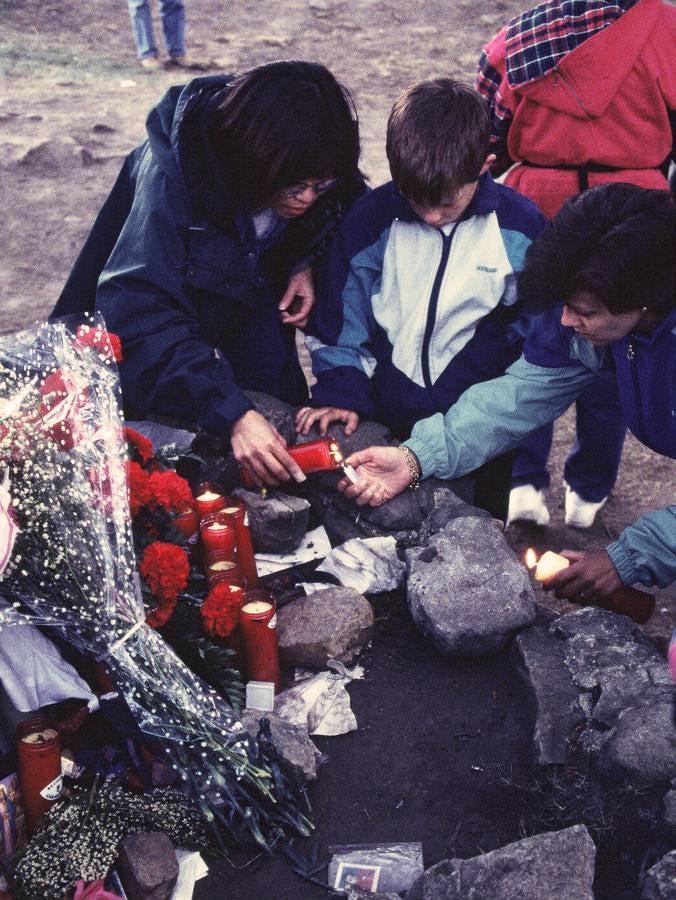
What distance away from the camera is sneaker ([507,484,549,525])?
4211 mm

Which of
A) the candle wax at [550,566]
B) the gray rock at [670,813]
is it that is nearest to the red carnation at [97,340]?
the candle wax at [550,566]

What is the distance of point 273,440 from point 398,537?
1.79 feet

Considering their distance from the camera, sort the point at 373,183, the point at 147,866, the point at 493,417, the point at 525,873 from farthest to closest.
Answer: the point at 373,183
the point at 493,417
the point at 147,866
the point at 525,873

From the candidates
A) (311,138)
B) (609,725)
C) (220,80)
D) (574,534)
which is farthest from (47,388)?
(574,534)

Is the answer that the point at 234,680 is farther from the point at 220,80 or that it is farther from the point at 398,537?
the point at 220,80

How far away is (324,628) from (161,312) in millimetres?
1130

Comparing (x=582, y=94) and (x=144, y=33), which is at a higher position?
(x=582, y=94)

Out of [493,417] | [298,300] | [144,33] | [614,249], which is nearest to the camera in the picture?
[614,249]

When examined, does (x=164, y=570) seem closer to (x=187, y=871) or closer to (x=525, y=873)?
(x=187, y=871)

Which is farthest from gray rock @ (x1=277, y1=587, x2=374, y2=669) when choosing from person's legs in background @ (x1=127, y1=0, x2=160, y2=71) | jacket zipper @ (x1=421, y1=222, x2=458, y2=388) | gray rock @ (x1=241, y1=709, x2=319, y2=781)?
person's legs in background @ (x1=127, y1=0, x2=160, y2=71)

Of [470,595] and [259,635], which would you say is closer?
[259,635]

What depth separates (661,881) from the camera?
1.82 m

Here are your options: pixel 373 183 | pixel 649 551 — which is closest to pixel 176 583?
pixel 649 551

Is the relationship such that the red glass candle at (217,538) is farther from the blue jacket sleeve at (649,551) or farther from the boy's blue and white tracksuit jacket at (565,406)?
the blue jacket sleeve at (649,551)
